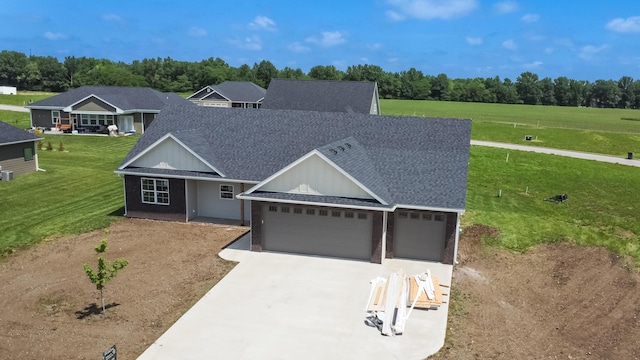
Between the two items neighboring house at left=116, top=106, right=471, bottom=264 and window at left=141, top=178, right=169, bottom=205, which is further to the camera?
window at left=141, top=178, right=169, bottom=205

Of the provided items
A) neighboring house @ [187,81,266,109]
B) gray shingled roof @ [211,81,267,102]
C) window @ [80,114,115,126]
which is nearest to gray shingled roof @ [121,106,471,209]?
window @ [80,114,115,126]

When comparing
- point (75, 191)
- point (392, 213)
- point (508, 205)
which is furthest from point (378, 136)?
point (75, 191)

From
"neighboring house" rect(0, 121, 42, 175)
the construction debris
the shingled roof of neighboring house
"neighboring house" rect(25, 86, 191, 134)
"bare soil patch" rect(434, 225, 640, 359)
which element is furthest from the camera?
the shingled roof of neighboring house

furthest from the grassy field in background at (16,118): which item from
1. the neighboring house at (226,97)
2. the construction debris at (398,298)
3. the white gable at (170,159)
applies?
the construction debris at (398,298)

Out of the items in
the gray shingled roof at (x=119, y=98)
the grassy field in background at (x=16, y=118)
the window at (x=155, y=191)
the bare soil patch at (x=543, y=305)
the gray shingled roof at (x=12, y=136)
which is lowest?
the bare soil patch at (x=543, y=305)

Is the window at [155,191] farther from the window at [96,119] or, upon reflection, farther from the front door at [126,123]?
the window at [96,119]

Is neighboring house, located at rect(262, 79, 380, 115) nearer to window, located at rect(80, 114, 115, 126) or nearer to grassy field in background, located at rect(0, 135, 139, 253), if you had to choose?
grassy field in background, located at rect(0, 135, 139, 253)
